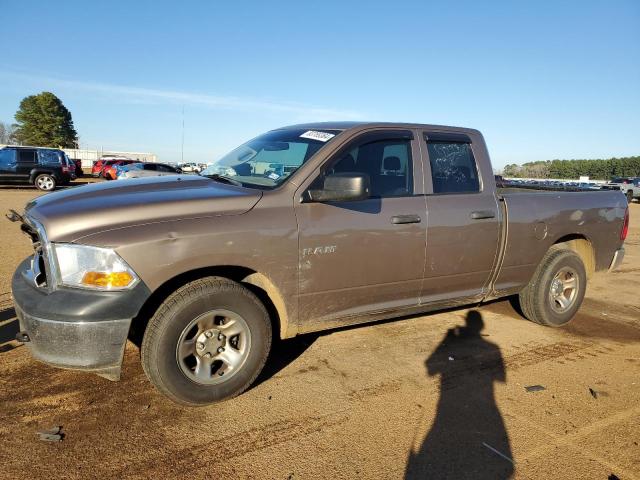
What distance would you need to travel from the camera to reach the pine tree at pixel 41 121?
71.3m

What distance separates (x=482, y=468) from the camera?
96.4 inches

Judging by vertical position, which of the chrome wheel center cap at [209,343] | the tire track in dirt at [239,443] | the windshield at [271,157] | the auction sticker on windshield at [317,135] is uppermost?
the auction sticker on windshield at [317,135]

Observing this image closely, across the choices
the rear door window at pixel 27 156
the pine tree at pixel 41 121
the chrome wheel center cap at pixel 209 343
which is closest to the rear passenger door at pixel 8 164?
the rear door window at pixel 27 156

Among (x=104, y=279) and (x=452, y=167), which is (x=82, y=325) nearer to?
(x=104, y=279)

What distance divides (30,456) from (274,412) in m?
1.37

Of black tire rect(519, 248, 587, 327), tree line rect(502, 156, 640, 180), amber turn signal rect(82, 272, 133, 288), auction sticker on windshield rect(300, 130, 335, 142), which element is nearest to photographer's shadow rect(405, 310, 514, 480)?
black tire rect(519, 248, 587, 327)

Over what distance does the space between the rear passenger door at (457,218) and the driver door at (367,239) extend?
5.1 inches

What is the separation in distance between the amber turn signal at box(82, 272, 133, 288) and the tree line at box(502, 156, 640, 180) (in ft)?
313

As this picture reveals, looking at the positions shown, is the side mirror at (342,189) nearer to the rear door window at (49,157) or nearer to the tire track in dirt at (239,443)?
the tire track in dirt at (239,443)

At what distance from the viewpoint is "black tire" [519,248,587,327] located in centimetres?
466

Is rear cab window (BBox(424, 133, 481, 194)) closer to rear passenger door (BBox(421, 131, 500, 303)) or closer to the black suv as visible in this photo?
rear passenger door (BBox(421, 131, 500, 303))

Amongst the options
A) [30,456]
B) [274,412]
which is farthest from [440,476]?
[30,456]

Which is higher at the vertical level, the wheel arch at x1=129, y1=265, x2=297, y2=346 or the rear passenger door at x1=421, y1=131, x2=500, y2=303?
the rear passenger door at x1=421, y1=131, x2=500, y2=303

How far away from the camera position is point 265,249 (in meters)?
3.01
